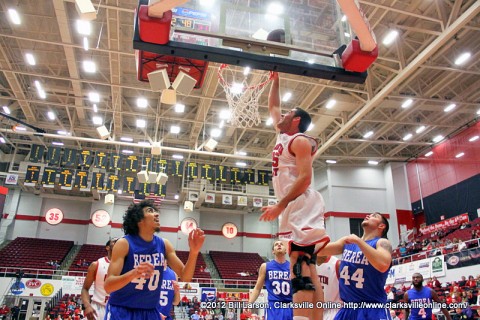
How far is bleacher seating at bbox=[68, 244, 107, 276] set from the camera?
22.7 m

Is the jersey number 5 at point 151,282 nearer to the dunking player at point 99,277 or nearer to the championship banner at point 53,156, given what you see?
the dunking player at point 99,277

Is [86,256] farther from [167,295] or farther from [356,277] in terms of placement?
[356,277]

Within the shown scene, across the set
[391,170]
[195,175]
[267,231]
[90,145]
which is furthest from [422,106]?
[90,145]

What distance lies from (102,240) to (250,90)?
2194 centimetres

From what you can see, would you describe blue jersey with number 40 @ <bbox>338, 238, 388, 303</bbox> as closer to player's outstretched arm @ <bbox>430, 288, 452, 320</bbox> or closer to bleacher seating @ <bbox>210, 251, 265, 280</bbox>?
player's outstretched arm @ <bbox>430, 288, 452, 320</bbox>

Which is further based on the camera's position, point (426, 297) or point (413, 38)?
point (413, 38)

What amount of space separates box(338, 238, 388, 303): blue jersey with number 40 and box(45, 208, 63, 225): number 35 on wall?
2648cm

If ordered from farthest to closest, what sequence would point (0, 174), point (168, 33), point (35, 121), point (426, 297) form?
point (0, 174), point (35, 121), point (426, 297), point (168, 33)

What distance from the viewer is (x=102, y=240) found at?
89.0ft

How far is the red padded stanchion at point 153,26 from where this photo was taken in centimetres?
382

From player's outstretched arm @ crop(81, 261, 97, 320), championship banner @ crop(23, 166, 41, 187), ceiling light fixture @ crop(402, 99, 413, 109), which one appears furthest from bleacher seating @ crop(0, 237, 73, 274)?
ceiling light fixture @ crop(402, 99, 413, 109)

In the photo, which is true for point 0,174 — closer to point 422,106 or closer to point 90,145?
point 90,145

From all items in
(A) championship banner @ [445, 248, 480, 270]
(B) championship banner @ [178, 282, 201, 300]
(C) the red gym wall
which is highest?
(C) the red gym wall

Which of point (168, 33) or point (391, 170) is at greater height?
point (391, 170)
